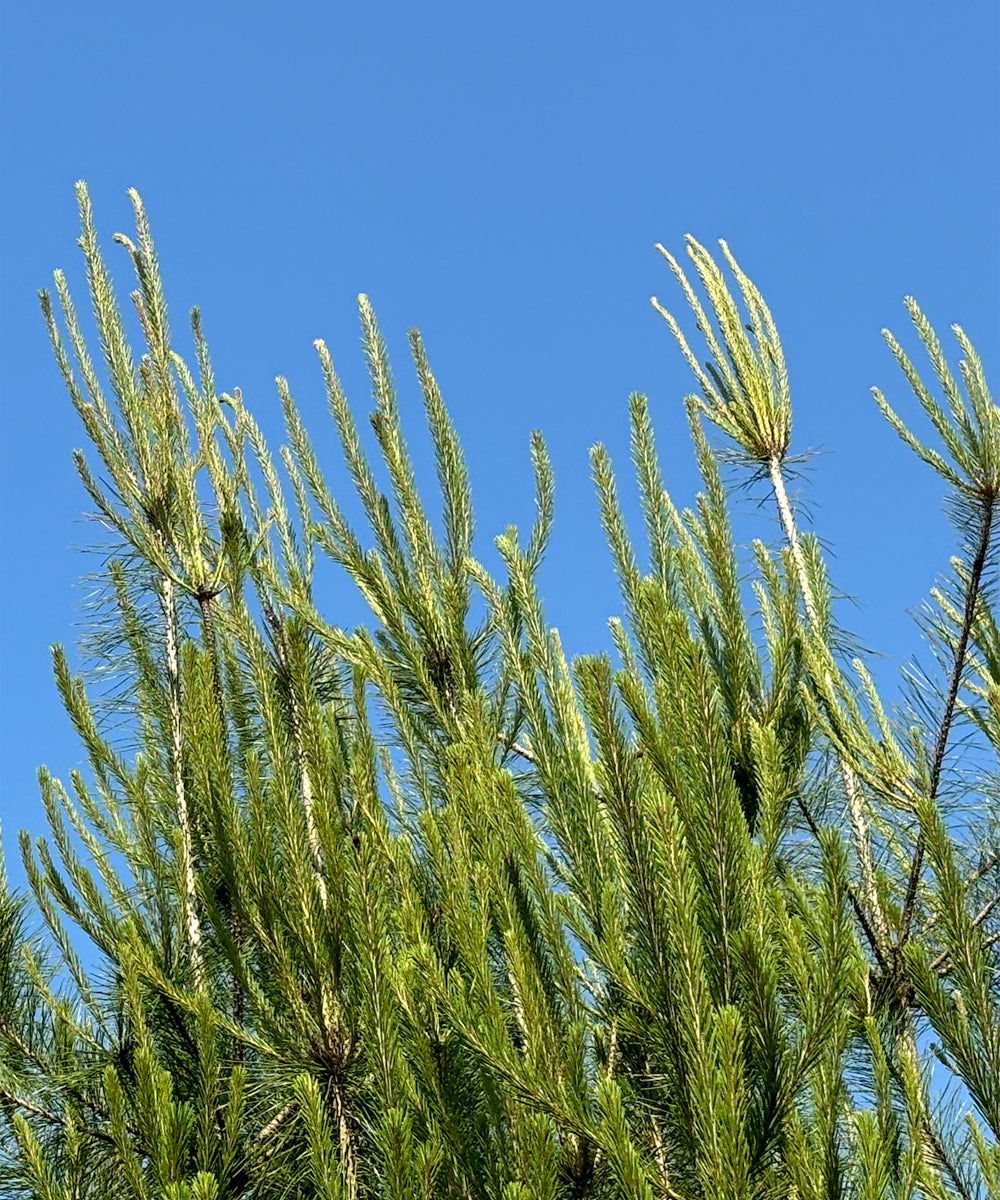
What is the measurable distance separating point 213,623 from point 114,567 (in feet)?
1.65

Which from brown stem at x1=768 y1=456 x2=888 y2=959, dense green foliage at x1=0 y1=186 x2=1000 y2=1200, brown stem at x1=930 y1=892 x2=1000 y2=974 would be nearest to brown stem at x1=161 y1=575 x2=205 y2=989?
dense green foliage at x1=0 y1=186 x2=1000 y2=1200

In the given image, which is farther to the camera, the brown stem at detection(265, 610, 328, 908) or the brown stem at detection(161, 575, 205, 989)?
the brown stem at detection(161, 575, 205, 989)

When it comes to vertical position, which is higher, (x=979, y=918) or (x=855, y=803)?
(x=855, y=803)

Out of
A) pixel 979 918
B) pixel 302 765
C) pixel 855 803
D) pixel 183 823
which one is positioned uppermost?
pixel 302 765

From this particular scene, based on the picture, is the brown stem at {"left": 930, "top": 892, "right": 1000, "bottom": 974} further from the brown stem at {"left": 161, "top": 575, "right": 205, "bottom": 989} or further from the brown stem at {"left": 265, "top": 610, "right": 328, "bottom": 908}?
the brown stem at {"left": 161, "top": 575, "right": 205, "bottom": 989}

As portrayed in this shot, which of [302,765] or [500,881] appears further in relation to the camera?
[302,765]

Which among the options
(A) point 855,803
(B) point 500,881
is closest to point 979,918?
(A) point 855,803

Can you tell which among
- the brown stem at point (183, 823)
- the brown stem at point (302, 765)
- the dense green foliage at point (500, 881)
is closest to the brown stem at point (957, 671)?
the dense green foliage at point (500, 881)

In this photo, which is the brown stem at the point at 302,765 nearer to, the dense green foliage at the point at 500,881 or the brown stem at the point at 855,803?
the dense green foliage at the point at 500,881

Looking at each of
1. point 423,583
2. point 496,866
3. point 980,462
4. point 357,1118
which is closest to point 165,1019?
point 357,1118

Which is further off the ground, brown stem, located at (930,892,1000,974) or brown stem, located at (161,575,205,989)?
brown stem, located at (161,575,205,989)

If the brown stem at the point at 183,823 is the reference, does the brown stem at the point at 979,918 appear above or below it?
below

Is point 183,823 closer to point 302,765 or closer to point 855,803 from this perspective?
point 302,765

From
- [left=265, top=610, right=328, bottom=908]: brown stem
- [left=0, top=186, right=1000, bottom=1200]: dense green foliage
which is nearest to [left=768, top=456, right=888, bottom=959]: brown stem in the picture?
[left=0, top=186, right=1000, bottom=1200]: dense green foliage
